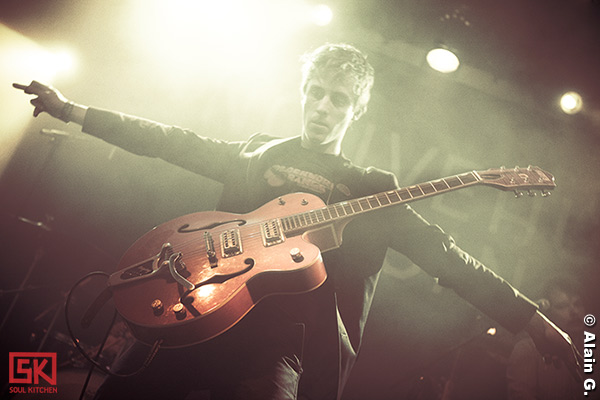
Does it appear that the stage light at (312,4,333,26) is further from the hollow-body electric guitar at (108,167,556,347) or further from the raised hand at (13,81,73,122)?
the raised hand at (13,81,73,122)

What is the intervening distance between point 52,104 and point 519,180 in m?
3.54

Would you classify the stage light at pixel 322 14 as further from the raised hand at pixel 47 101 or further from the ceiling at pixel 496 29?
the raised hand at pixel 47 101

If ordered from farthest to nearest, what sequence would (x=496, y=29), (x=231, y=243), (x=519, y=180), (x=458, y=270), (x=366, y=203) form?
1. (x=496, y=29)
2. (x=519, y=180)
3. (x=458, y=270)
4. (x=366, y=203)
5. (x=231, y=243)

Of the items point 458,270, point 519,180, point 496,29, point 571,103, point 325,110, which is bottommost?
point 458,270

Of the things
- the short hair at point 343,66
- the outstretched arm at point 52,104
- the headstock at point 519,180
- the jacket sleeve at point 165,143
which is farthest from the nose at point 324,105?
the outstretched arm at point 52,104

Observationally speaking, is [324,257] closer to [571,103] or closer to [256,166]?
[256,166]

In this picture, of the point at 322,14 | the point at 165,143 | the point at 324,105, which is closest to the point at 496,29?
the point at 322,14

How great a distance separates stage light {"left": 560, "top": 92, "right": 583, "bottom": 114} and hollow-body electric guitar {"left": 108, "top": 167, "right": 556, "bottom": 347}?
315 centimetres

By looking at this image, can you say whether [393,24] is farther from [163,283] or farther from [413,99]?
[163,283]

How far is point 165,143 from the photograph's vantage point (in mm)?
2469

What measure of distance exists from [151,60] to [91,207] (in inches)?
75.0

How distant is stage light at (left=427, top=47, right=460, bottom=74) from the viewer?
12.3ft

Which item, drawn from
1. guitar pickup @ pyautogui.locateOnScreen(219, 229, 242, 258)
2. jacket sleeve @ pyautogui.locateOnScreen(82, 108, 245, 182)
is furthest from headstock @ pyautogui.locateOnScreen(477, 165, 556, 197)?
jacket sleeve @ pyautogui.locateOnScreen(82, 108, 245, 182)

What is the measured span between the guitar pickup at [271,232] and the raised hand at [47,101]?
1770 millimetres
